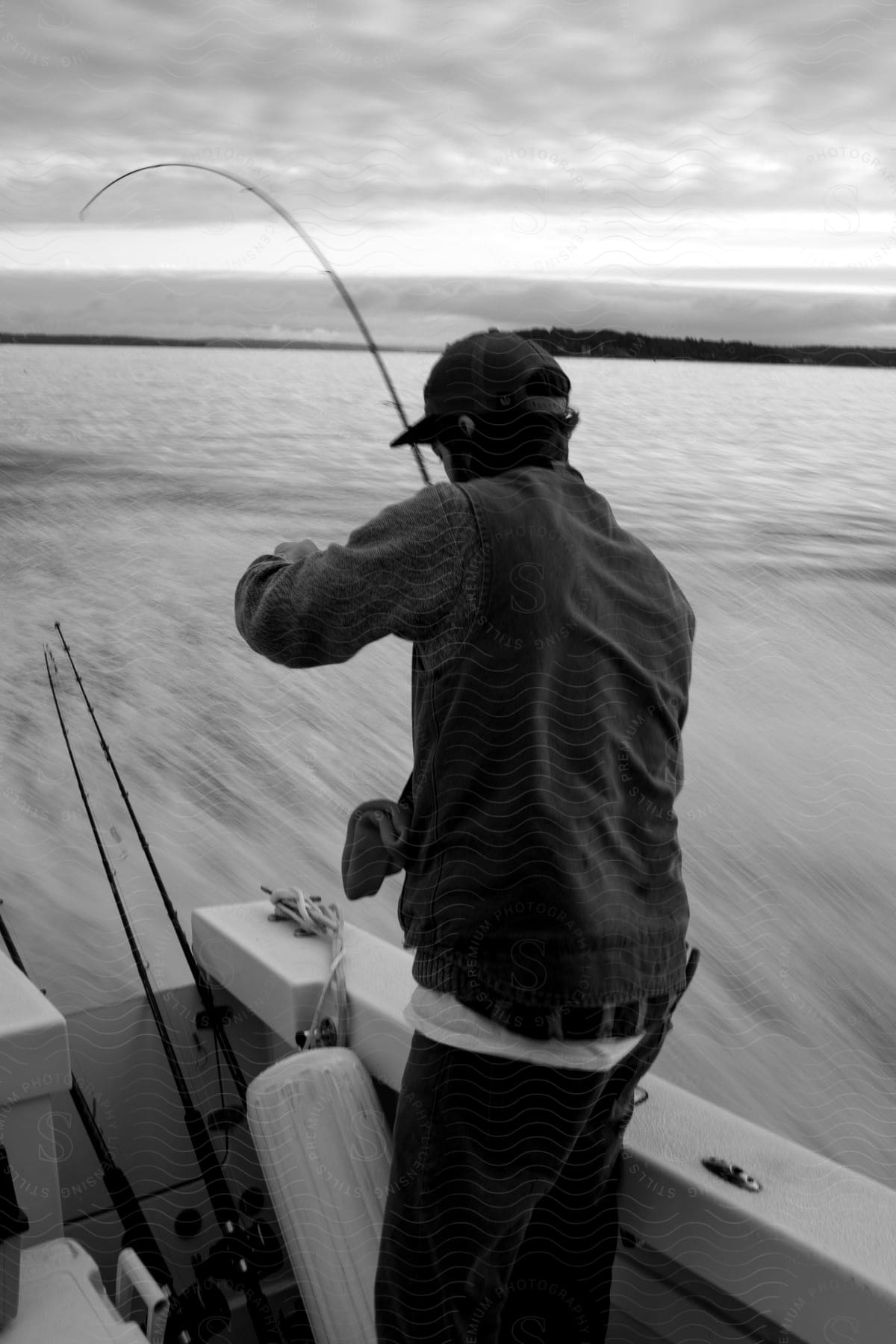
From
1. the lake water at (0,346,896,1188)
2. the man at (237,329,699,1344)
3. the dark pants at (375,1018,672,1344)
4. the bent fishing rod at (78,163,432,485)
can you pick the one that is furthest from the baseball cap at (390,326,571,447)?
the lake water at (0,346,896,1188)

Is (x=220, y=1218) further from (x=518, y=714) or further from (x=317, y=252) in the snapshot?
(x=317, y=252)

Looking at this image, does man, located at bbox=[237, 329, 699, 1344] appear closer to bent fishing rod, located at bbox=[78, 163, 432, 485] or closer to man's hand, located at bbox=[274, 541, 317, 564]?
man's hand, located at bbox=[274, 541, 317, 564]

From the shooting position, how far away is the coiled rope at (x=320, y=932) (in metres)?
1.26

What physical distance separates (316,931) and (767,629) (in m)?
3.82

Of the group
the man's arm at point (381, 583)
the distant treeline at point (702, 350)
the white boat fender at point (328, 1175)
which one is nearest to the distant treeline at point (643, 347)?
the distant treeline at point (702, 350)

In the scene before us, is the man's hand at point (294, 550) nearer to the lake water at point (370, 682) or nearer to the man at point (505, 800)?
the man at point (505, 800)

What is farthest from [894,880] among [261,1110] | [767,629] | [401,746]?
[261,1110]

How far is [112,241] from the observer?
5.34 ft

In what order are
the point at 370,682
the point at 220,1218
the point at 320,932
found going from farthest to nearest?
the point at 370,682
the point at 320,932
the point at 220,1218

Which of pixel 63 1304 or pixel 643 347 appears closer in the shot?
pixel 63 1304

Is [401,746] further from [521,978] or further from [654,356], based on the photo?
[521,978]

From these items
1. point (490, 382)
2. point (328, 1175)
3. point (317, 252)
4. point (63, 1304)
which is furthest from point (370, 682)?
point (490, 382)

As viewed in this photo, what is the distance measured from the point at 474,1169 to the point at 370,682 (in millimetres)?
3954

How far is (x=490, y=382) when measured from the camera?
0.82 m
